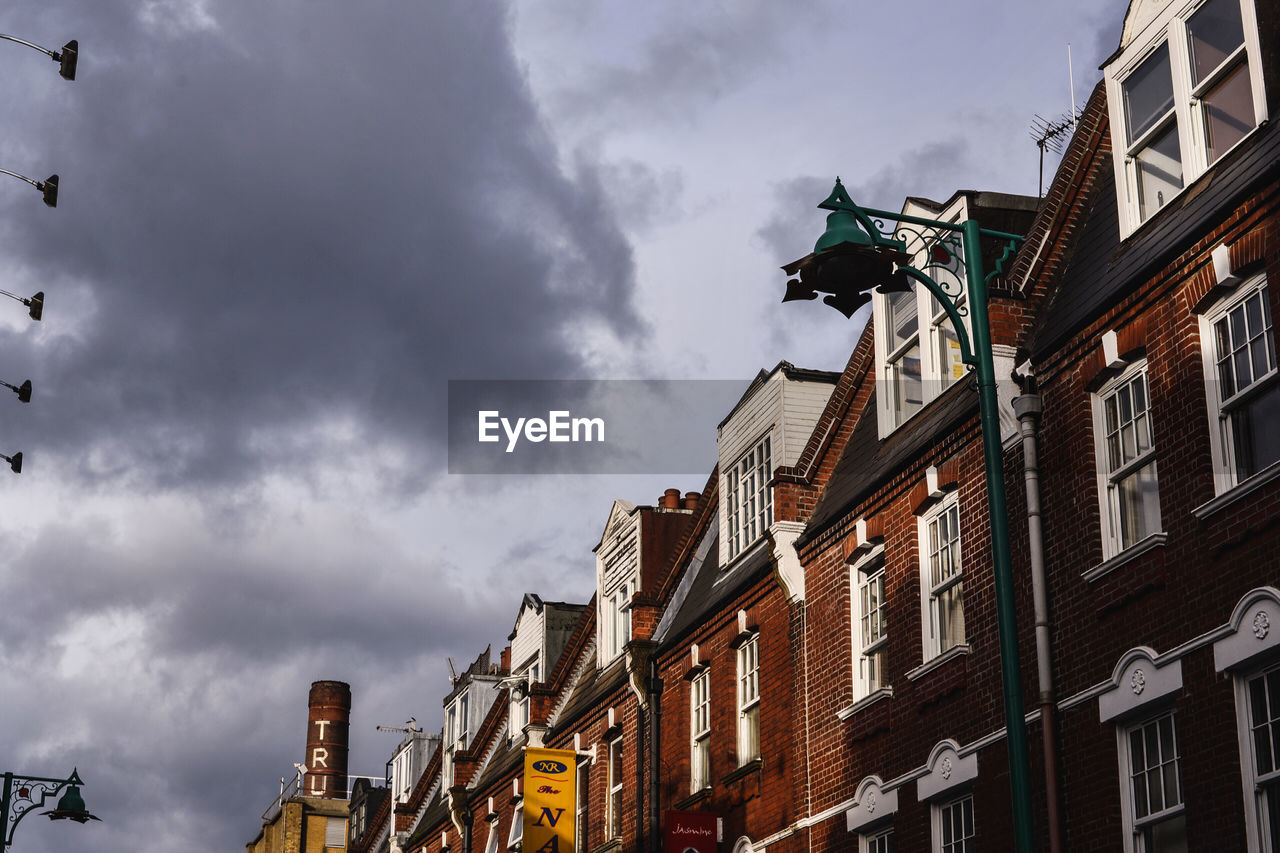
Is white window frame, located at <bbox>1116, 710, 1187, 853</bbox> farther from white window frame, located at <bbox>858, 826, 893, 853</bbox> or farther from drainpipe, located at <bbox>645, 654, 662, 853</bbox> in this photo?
drainpipe, located at <bbox>645, 654, 662, 853</bbox>

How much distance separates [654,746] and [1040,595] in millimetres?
12430

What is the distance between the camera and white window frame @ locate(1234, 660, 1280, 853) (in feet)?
46.2

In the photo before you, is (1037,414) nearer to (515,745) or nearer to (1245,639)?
(1245,639)

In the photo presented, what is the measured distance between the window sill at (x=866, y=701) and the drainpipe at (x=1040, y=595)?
11.1ft

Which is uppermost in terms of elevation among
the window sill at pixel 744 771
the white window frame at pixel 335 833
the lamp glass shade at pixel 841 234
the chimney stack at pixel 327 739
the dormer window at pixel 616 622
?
the chimney stack at pixel 327 739

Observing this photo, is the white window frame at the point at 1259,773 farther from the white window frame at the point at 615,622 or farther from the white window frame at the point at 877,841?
the white window frame at the point at 615,622

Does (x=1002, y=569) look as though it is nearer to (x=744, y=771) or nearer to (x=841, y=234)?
(x=841, y=234)

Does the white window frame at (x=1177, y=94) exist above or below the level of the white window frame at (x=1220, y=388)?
above

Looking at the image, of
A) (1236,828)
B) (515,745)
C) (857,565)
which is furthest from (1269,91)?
(515,745)

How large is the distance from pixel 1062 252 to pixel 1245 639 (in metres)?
6.69

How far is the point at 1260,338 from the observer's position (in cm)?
1545

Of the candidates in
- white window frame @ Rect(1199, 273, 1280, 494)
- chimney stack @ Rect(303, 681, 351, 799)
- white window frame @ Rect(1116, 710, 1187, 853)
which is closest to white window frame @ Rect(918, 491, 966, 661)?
white window frame @ Rect(1116, 710, 1187, 853)

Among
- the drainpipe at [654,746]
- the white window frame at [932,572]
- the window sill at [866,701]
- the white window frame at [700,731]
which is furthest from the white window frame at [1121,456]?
the drainpipe at [654,746]

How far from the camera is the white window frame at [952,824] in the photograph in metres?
18.9
